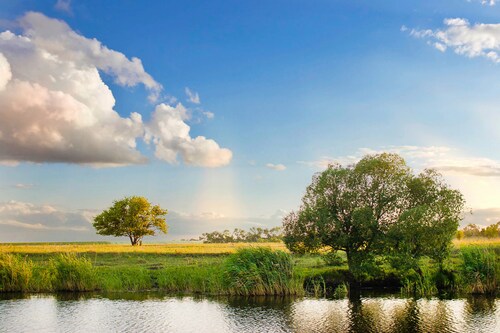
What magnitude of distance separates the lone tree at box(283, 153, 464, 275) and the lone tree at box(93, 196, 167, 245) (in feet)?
266

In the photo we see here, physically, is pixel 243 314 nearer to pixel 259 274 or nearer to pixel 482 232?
pixel 259 274

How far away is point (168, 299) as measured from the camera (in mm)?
36438

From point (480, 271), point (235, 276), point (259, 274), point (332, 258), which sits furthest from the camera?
point (332, 258)

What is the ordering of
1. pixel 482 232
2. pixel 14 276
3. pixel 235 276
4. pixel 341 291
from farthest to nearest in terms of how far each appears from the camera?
pixel 482 232, pixel 14 276, pixel 341 291, pixel 235 276

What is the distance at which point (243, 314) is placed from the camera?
29672mm

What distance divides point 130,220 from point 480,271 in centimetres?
9228

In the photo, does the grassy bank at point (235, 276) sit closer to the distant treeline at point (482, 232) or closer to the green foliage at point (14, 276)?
the green foliage at point (14, 276)

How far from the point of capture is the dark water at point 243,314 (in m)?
26.1

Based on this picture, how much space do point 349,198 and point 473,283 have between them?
11.7 meters

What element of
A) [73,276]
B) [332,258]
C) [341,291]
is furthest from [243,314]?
[73,276]

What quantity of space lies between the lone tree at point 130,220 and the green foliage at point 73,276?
77.5 metres

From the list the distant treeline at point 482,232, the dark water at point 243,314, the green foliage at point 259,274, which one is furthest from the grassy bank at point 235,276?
the distant treeline at point 482,232

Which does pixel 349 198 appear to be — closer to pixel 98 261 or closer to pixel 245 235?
pixel 98 261

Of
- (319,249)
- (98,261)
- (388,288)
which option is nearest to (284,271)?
(319,249)
